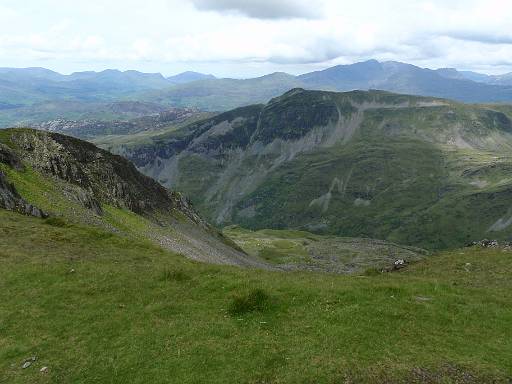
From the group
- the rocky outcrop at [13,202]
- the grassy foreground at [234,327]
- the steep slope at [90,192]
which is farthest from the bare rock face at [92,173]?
the grassy foreground at [234,327]

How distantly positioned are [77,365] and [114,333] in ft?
10.5

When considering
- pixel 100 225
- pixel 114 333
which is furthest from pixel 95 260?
pixel 100 225

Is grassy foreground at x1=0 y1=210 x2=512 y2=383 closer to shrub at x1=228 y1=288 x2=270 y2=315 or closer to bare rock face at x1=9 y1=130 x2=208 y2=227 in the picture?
shrub at x1=228 y1=288 x2=270 y2=315

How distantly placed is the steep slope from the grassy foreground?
26691 mm

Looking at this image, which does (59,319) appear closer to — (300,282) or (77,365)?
(77,365)

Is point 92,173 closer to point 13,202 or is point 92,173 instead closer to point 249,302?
point 13,202

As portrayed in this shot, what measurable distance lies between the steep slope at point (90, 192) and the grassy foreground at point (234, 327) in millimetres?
26691

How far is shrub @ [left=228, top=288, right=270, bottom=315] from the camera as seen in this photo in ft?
96.9

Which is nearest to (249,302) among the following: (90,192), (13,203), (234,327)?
(234,327)

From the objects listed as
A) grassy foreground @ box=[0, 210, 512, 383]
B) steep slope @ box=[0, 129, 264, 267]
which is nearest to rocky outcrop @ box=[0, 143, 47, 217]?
steep slope @ box=[0, 129, 264, 267]

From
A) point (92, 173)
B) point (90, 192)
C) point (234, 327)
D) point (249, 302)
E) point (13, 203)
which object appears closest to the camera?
point (234, 327)

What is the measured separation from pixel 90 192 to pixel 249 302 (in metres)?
67.7

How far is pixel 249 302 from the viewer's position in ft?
98.1

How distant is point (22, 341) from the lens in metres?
26.8
